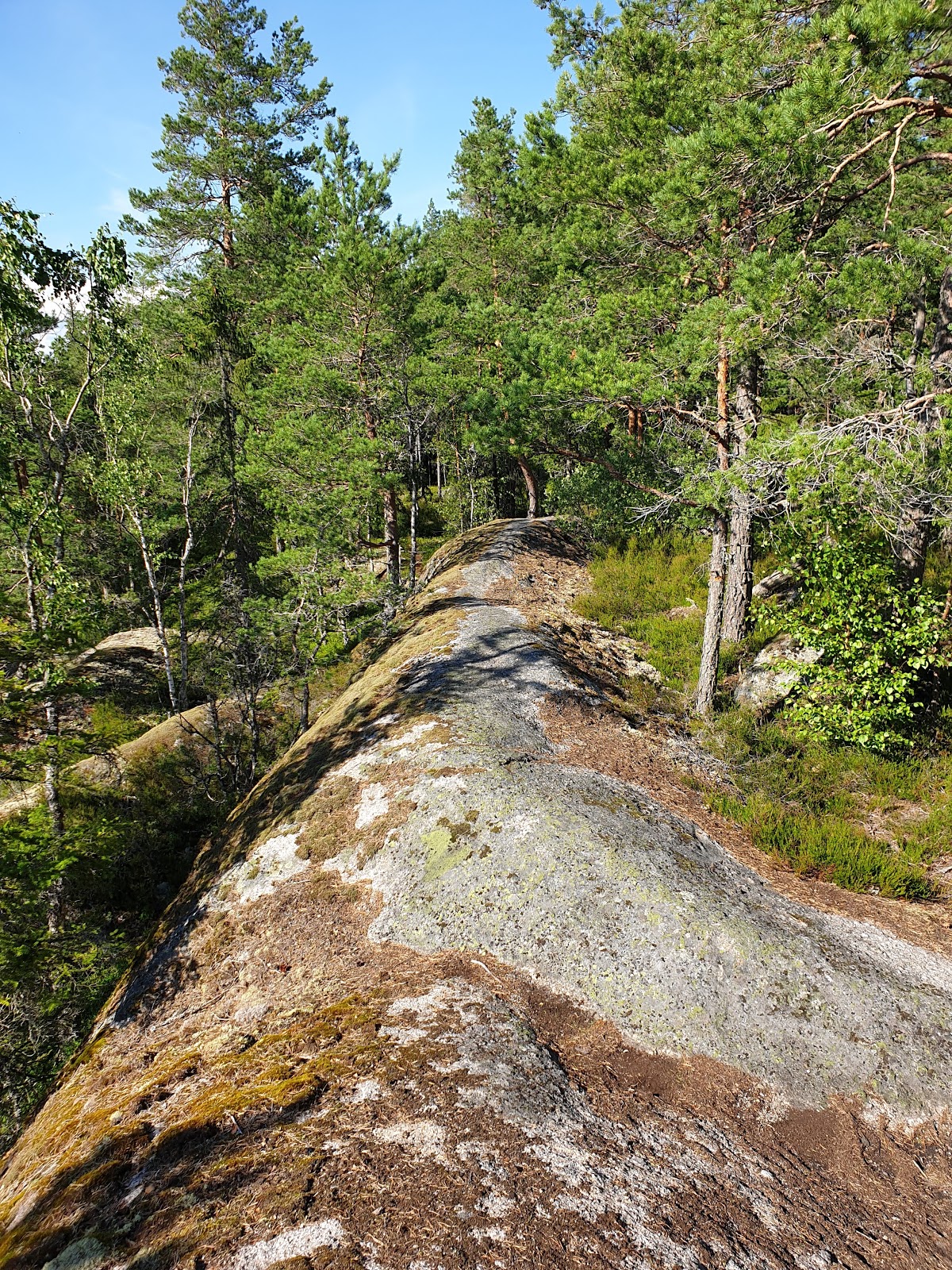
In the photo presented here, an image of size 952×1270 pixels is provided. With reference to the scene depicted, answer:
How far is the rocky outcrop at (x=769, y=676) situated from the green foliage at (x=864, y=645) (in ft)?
2.43

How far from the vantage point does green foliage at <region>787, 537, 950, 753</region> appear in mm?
7469

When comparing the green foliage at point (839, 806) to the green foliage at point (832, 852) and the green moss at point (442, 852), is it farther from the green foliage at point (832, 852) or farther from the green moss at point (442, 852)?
the green moss at point (442, 852)

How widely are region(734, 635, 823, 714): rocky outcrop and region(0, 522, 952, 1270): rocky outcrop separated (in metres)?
2.51

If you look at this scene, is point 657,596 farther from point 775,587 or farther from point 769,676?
point 769,676

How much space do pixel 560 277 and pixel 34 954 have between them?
11703mm

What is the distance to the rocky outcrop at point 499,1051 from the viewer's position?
120 inches

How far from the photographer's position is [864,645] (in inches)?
302

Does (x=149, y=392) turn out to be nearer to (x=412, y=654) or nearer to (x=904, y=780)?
(x=412, y=654)

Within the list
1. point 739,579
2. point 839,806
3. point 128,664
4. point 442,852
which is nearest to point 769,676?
point 739,579

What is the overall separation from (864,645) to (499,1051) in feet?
21.7

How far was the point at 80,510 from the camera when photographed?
78.8 feet

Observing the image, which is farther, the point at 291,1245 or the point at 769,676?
the point at 769,676

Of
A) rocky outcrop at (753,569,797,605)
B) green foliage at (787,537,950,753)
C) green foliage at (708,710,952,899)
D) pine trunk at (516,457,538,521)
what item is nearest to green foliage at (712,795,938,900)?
green foliage at (708,710,952,899)

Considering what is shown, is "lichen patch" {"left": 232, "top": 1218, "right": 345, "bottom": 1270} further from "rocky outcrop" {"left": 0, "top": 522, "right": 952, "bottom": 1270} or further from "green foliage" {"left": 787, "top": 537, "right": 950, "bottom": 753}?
"green foliage" {"left": 787, "top": 537, "right": 950, "bottom": 753}
